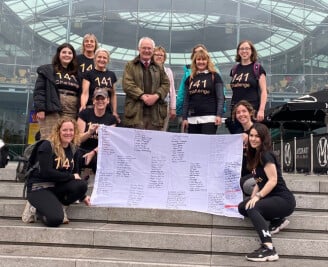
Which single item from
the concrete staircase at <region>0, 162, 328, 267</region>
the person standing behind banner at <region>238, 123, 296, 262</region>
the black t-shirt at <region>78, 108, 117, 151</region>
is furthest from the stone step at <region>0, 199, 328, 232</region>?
the black t-shirt at <region>78, 108, 117, 151</region>

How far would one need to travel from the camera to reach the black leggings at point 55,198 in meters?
4.38

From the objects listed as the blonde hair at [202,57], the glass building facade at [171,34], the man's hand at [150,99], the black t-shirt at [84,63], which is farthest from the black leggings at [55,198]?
the glass building facade at [171,34]

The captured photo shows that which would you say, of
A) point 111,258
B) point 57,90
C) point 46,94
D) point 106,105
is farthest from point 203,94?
point 111,258

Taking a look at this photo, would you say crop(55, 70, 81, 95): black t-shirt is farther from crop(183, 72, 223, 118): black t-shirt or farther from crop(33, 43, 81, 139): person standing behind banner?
crop(183, 72, 223, 118): black t-shirt

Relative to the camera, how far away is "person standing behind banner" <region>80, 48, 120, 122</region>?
17.9 ft

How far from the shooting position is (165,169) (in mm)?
5113

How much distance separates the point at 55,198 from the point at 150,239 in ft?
3.92

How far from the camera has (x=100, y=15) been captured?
56.9ft


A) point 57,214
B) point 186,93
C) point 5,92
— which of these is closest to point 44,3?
point 5,92

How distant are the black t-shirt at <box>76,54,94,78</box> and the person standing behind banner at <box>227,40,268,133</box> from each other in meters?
2.10

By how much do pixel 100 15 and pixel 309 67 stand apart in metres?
9.26

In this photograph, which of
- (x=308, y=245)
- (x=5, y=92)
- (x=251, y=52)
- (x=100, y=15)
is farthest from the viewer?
(x=100, y=15)

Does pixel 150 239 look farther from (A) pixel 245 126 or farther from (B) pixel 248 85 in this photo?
(B) pixel 248 85

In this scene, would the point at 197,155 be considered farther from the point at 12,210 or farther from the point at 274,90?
the point at 274,90
